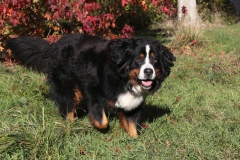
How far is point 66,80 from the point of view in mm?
4992

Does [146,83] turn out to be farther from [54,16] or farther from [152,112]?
[54,16]

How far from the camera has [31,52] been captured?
520 centimetres

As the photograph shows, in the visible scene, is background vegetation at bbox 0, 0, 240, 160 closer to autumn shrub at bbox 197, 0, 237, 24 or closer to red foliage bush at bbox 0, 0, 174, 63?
red foliage bush at bbox 0, 0, 174, 63

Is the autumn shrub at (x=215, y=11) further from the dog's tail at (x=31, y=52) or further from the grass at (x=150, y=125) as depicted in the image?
the dog's tail at (x=31, y=52)

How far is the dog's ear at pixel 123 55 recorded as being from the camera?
4.13 metres

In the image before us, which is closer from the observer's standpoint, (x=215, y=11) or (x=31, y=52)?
(x=31, y=52)

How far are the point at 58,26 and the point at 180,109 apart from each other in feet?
15.8

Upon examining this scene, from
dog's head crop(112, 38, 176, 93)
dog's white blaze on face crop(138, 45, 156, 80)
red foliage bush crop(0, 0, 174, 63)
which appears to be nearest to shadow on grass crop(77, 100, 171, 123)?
dog's head crop(112, 38, 176, 93)

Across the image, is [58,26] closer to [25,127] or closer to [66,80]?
[66,80]

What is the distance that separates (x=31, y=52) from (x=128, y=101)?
1.80 meters

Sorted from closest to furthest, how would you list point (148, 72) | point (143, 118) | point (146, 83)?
point (148, 72) < point (146, 83) < point (143, 118)

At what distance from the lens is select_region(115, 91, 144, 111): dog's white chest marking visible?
4.26 meters

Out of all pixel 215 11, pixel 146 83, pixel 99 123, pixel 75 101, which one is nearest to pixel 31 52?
pixel 75 101

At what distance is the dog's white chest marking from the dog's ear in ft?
0.90
